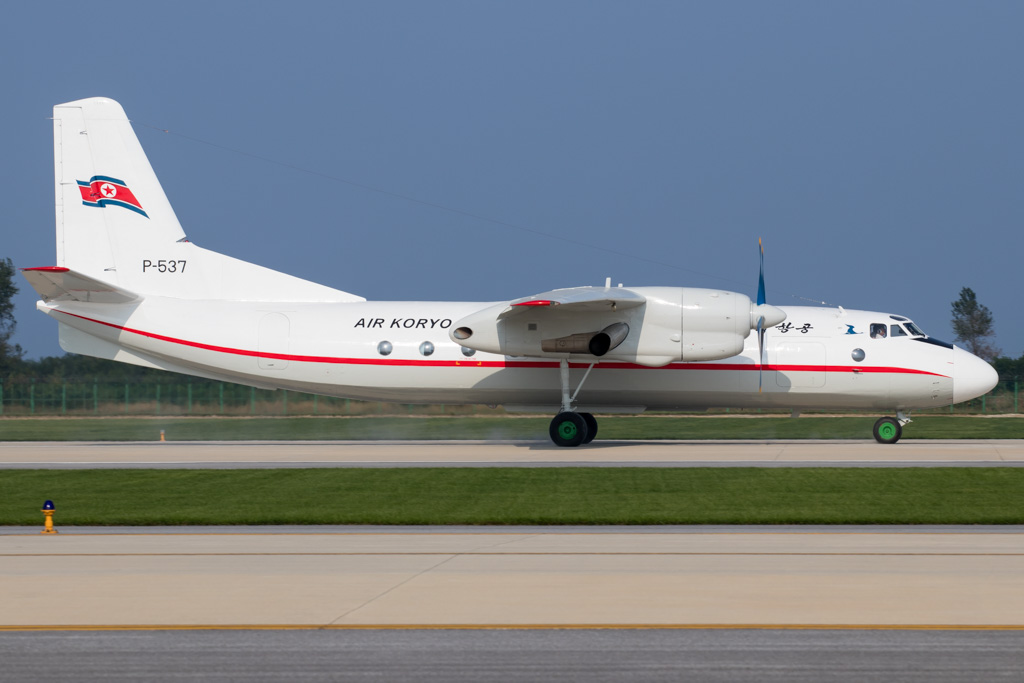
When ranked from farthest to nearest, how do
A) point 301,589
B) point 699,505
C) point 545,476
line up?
point 545,476 → point 699,505 → point 301,589

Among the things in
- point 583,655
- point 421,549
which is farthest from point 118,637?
point 421,549

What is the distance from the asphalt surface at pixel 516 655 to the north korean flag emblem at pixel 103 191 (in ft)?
71.0

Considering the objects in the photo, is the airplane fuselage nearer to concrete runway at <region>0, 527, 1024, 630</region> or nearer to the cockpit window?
the cockpit window

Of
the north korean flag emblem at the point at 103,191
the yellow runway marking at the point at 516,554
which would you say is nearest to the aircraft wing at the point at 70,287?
the north korean flag emblem at the point at 103,191

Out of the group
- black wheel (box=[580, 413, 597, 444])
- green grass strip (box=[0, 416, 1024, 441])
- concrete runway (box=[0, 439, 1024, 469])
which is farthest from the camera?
green grass strip (box=[0, 416, 1024, 441])

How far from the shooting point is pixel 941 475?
18.9 metres

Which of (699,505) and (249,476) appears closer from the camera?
(699,505)

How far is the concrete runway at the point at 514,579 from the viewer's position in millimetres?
8414

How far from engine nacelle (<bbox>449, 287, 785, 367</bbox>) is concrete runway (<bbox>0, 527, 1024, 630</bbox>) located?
1140 centimetres

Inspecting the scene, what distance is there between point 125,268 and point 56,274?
2965 millimetres

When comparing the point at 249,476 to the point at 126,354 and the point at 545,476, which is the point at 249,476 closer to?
the point at 545,476

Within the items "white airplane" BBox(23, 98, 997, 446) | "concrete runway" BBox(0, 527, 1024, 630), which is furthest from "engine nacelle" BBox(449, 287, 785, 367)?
"concrete runway" BBox(0, 527, 1024, 630)

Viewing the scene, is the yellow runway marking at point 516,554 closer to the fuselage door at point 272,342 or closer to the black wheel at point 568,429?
the black wheel at point 568,429

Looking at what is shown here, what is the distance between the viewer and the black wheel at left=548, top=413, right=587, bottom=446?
25.4 meters
